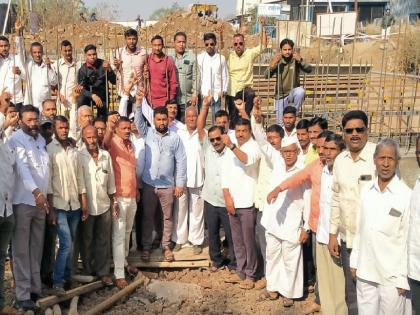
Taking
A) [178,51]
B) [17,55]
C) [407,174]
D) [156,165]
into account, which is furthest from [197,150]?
[407,174]

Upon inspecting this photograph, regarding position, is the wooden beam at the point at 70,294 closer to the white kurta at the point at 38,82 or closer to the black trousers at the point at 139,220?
the black trousers at the point at 139,220

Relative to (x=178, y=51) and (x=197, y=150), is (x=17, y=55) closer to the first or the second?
(x=178, y=51)

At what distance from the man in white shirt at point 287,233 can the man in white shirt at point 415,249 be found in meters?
1.85

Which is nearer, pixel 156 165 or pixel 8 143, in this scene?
pixel 8 143

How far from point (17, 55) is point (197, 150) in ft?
9.10

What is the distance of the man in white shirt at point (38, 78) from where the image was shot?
693 cm

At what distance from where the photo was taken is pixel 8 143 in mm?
4723

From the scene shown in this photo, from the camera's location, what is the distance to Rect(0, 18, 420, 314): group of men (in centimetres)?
379

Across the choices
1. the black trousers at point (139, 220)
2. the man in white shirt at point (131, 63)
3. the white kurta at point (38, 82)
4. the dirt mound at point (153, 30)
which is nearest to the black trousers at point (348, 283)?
the black trousers at point (139, 220)

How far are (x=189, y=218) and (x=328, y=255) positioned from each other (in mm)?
2183

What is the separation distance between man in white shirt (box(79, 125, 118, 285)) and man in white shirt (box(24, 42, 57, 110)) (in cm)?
199

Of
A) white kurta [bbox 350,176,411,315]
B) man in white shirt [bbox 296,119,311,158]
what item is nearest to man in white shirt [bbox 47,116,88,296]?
man in white shirt [bbox 296,119,311,158]

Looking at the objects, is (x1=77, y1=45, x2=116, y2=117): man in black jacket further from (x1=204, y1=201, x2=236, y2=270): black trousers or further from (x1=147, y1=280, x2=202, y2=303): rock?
(x1=147, y1=280, x2=202, y2=303): rock

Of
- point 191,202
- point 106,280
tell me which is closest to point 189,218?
point 191,202
